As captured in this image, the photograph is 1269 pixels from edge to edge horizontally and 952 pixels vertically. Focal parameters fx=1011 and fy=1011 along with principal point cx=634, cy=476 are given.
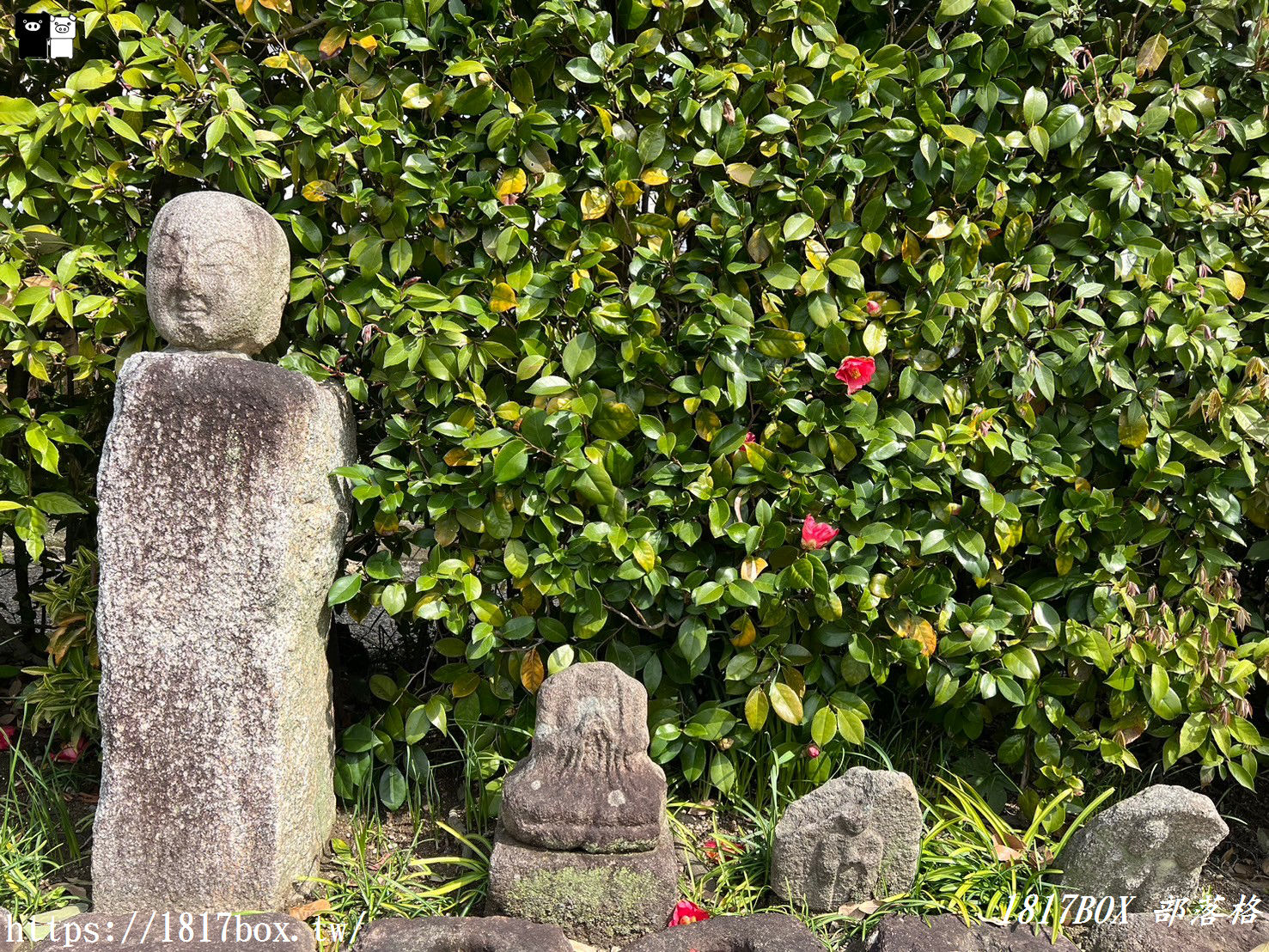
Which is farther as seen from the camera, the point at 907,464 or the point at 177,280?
the point at 907,464

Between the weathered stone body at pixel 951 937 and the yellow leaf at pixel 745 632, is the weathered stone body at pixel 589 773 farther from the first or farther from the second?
the weathered stone body at pixel 951 937

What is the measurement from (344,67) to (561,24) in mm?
602

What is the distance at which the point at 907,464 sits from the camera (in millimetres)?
2645

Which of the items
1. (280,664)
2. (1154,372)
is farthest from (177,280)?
A: (1154,372)

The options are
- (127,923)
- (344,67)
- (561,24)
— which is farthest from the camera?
(344,67)

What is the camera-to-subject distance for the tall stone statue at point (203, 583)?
2.30 metres

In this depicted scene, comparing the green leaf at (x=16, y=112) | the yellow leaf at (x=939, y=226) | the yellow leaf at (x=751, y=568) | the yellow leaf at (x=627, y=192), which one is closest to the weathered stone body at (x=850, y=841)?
the yellow leaf at (x=751, y=568)

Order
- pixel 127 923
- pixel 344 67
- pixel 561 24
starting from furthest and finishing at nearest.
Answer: pixel 344 67 → pixel 561 24 → pixel 127 923

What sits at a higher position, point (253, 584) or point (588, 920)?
point (253, 584)

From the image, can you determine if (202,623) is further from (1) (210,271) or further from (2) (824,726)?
(2) (824,726)

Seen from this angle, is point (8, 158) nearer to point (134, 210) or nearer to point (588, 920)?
point (134, 210)

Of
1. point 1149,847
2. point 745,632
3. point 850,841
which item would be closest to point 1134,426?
point 1149,847

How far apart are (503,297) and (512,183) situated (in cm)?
28

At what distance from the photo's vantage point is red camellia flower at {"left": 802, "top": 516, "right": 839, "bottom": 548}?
8.41 ft
